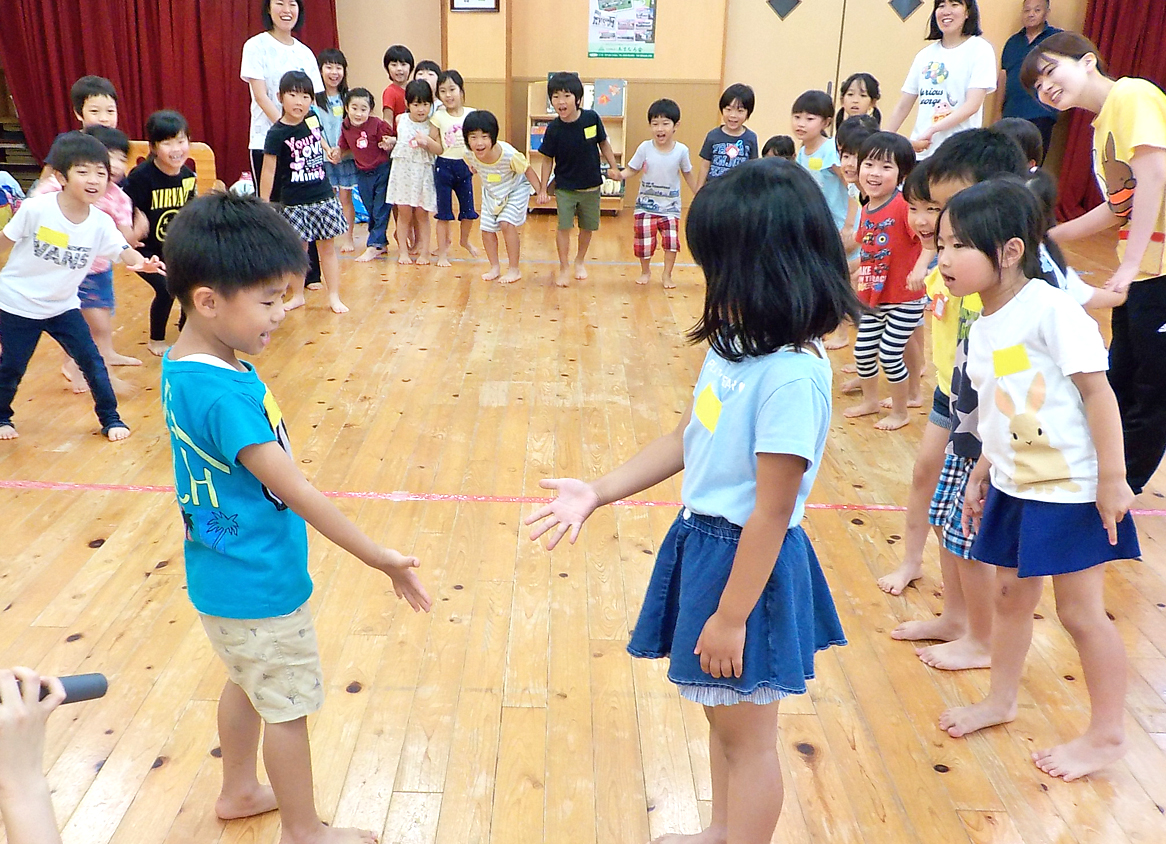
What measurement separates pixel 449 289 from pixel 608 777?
12.8 ft

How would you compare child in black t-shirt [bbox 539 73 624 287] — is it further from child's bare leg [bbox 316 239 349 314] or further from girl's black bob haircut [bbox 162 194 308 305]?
girl's black bob haircut [bbox 162 194 308 305]

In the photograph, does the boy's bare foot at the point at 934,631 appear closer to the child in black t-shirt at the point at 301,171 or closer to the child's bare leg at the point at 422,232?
the child in black t-shirt at the point at 301,171

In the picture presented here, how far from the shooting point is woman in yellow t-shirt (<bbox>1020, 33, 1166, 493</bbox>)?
2176mm

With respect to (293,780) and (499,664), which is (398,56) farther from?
(293,780)

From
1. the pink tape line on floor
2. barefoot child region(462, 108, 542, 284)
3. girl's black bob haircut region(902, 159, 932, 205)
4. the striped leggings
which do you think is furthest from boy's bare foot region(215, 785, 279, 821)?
barefoot child region(462, 108, 542, 284)

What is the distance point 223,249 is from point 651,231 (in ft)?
14.0

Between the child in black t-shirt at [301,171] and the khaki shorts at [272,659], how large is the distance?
10.7 feet

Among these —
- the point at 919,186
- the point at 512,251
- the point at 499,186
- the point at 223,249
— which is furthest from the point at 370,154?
the point at 223,249

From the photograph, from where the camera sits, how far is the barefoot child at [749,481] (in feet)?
3.88

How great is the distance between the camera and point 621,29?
8.05m

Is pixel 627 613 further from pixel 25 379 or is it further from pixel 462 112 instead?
pixel 462 112

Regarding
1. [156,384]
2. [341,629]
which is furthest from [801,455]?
[156,384]

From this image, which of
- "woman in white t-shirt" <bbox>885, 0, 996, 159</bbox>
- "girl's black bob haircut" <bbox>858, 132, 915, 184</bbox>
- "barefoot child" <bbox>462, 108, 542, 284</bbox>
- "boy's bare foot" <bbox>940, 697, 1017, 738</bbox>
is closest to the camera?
"boy's bare foot" <bbox>940, 697, 1017, 738</bbox>

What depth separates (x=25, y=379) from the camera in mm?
3781
